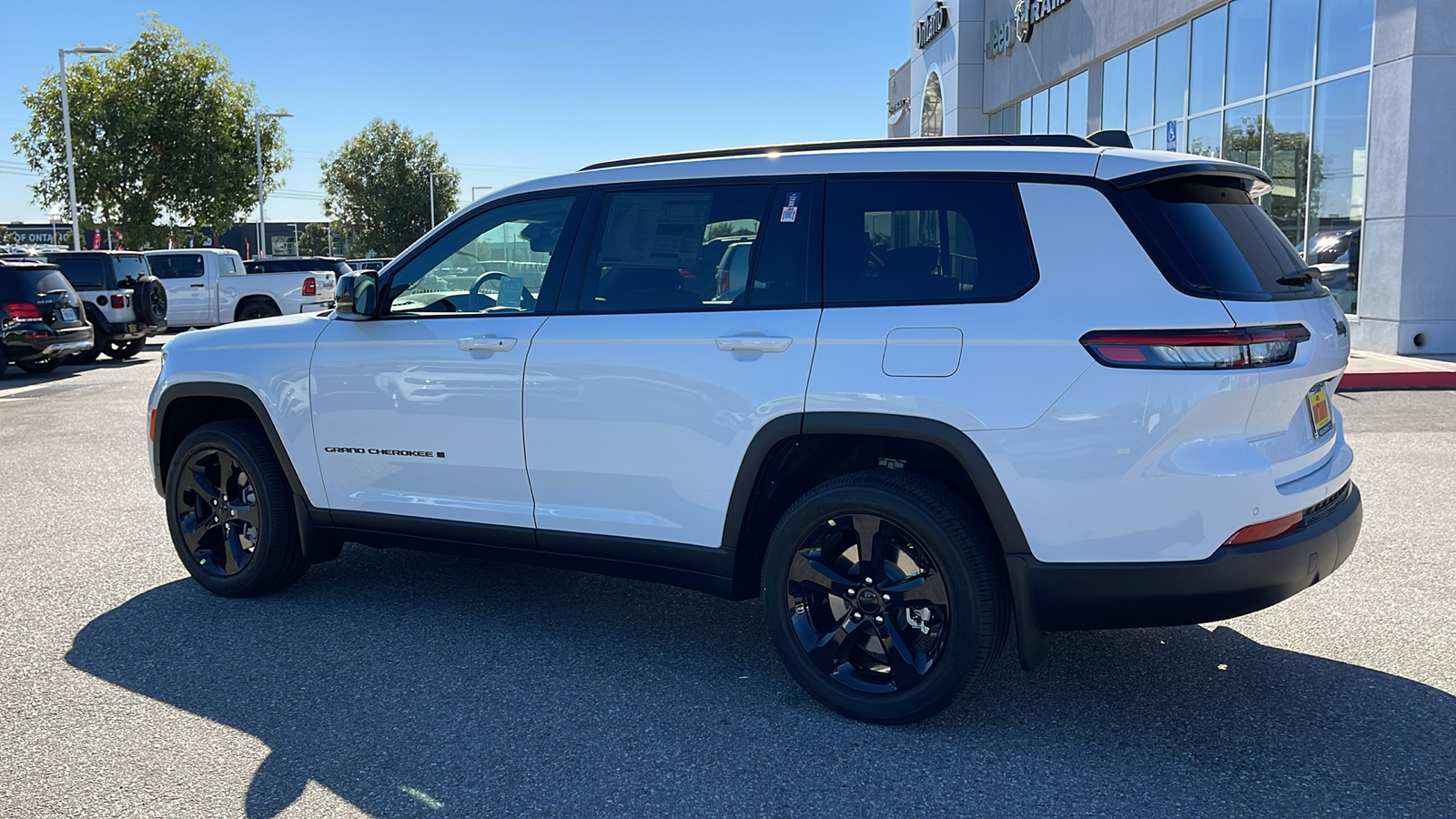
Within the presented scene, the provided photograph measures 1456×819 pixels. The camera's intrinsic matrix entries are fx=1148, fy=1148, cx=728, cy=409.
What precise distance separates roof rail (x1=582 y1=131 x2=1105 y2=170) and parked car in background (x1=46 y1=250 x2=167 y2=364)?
635 inches

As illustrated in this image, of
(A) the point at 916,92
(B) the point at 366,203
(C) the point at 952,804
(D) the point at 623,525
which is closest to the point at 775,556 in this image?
(D) the point at 623,525

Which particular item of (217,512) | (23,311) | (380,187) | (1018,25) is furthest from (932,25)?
(380,187)

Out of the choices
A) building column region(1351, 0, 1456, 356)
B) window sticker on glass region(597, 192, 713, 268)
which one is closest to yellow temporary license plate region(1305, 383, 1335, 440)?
window sticker on glass region(597, 192, 713, 268)

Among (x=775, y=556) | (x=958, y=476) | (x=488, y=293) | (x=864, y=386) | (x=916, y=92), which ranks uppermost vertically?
(x=916, y=92)

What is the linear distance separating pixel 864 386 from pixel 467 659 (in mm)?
1884

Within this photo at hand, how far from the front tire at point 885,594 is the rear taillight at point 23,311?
1496 centimetres

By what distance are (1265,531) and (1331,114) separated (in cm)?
1447

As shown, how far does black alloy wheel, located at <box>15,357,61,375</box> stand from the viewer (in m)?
15.8

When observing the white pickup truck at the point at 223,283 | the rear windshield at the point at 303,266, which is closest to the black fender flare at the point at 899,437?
the white pickup truck at the point at 223,283

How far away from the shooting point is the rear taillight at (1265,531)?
10.7ft

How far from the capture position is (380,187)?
73.8 meters

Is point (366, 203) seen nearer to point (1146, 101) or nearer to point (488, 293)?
point (1146, 101)

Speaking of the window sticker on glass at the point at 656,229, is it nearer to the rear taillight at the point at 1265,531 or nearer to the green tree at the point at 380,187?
the rear taillight at the point at 1265,531

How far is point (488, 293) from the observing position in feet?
14.8
